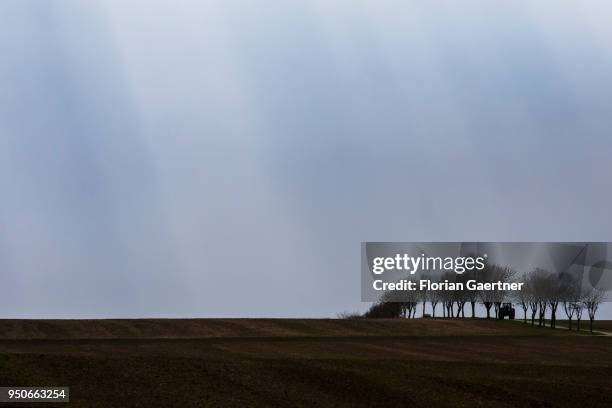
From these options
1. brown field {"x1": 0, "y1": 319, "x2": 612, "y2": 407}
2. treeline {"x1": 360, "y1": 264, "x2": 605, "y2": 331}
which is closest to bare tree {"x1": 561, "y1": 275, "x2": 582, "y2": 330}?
treeline {"x1": 360, "y1": 264, "x2": 605, "y2": 331}

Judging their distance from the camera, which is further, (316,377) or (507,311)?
(507,311)

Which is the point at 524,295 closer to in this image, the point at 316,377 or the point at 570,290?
the point at 570,290

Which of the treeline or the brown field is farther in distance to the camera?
the treeline

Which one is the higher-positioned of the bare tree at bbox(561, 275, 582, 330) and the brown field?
the bare tree at bbox(561, 275, 582, 330)

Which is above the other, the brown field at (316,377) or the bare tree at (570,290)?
the bare tree at (570,290)

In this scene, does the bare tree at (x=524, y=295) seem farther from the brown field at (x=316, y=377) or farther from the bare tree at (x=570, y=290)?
the brown field at (x=316, y=377)

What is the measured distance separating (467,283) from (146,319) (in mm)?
49617

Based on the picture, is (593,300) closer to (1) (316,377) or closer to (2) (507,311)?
(2) (507,311)

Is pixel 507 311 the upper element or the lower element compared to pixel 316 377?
upper

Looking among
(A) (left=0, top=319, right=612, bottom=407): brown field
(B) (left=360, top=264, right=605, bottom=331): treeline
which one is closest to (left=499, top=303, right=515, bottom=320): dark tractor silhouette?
(B) (left=360, top=264, right=605, bottom=331): treeline

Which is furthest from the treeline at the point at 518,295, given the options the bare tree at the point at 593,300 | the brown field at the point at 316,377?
the brown field at the point at 316,377

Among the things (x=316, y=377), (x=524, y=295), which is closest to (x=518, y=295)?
(x=524, y=295)

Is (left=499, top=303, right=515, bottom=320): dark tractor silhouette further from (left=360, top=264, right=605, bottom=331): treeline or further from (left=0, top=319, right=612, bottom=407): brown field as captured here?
(left=0, top=319, right=612, bottom=407): brown field

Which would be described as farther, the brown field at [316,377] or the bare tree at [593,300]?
the bare tree at [593,300]
